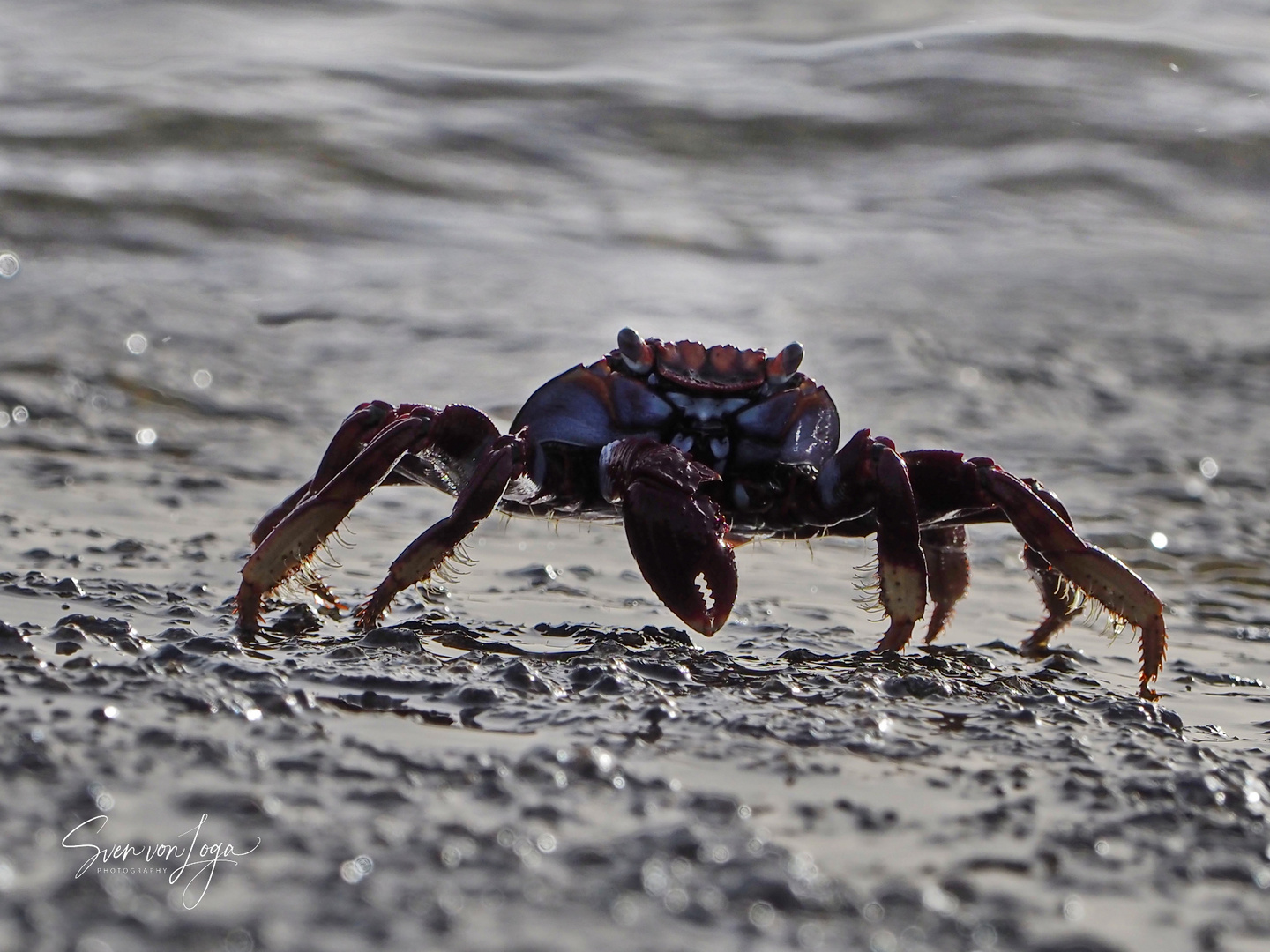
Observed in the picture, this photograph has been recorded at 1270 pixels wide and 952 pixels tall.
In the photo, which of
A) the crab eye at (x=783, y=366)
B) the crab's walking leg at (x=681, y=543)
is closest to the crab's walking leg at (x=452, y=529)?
the crab's walking leg at (x=681, y=543)

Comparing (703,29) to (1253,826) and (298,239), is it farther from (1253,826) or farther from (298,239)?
(1253,826)

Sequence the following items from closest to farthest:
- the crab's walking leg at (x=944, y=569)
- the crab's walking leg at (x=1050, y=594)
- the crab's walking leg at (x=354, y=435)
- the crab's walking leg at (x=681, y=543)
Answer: the crab's walking leg at (x=681, y=543) → the crab's walking leg at (x=1050, y=594) → the crab's walking leg at (x=354, y=435) → the crab's walking leg at (x=944, y=569)

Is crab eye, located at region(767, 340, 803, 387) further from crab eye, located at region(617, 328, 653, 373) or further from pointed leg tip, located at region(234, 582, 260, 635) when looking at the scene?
pointed leg tip, located at region(234, 582, 260, 635)

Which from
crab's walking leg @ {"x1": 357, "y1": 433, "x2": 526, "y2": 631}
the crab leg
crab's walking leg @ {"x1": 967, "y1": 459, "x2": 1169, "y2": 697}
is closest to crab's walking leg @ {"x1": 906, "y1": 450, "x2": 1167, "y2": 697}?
crab's walking leg @ {"x1": 967, "y1": 459, "x2": 1169, "y2": 697}

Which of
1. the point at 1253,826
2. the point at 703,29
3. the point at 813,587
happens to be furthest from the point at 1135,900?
the point at 703,29

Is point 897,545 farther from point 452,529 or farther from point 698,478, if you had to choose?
point 452,529

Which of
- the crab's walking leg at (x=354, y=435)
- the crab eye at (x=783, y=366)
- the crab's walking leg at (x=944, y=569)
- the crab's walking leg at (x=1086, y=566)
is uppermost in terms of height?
the crab eye at (x=783, y=366)

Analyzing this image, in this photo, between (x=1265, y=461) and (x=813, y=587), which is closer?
(x=813, y=587)

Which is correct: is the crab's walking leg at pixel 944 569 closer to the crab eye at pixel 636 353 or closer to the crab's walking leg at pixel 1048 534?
the crab's walking leg at pixel 1048 534
